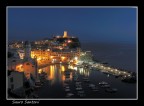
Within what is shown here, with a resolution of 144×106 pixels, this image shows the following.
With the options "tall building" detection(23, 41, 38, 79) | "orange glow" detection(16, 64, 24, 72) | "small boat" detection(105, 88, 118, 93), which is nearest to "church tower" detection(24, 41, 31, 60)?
"tall building" detection(23, 41, 38, 79)

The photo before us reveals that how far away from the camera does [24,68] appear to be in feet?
11.7

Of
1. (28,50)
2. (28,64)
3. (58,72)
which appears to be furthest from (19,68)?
(58,72)

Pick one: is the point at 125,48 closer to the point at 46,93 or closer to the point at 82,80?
the point at 82,80

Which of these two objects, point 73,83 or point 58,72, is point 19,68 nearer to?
point 58,72

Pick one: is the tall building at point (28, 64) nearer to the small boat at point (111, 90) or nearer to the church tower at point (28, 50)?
the church tower at point (28, 50)

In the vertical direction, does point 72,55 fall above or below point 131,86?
above

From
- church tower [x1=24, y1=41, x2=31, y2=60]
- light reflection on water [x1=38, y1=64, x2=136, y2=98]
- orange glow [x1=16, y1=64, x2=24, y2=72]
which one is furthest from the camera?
church tower [x1=24, y1=41, x2=31, y2=60]

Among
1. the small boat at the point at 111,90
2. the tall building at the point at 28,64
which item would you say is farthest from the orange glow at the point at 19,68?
the small boat at the point at 111,90

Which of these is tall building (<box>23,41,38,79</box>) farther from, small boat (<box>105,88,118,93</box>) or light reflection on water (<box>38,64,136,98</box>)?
small boat (<box>105,88,118,93</box>)

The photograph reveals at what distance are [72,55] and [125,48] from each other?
1.97 ft

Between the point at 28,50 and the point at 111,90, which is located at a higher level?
the point at 28,50
